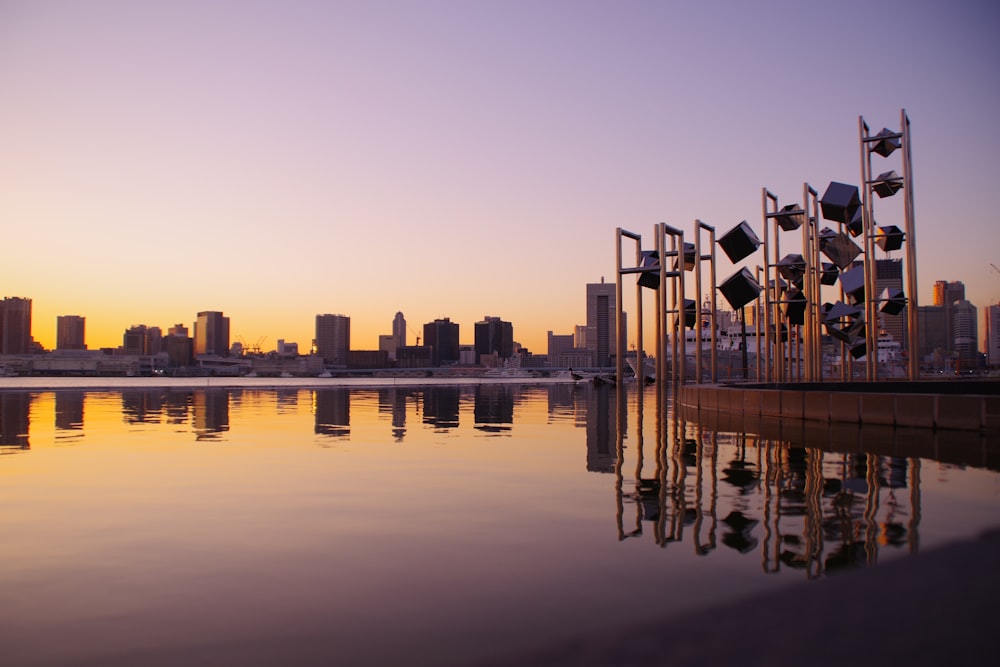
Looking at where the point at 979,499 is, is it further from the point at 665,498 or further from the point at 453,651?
the point at 453,651

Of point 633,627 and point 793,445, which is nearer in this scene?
point 633,627

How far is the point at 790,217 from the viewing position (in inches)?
1617

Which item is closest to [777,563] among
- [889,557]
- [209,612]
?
[889,557]

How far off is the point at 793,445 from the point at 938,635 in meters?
12.2

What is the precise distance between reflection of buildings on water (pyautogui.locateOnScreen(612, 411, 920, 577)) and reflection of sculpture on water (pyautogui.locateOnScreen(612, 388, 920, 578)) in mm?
11

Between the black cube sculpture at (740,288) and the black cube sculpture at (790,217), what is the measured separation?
5.27m

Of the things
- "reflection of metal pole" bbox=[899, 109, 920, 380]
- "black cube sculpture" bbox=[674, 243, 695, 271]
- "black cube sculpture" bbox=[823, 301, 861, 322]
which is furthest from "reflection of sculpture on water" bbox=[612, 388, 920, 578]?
"black cube sculpture" bbox=[674, 243, 695, 271]

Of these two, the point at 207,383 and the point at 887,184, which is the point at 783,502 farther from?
the point at 207,383

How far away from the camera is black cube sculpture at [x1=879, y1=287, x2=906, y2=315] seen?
1463 inches

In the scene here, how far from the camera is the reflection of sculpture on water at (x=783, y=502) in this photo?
6.65 meters

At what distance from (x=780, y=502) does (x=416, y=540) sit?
15.2 ft

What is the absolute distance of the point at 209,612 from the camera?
201 inches

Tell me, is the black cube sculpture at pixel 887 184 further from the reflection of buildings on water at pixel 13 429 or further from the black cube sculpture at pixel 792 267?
the reflection of buildings on water at pixel 13 429

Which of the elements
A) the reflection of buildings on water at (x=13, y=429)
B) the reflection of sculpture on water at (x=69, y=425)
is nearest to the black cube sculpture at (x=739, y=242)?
the reflection of sculpture on water at (x=69, y=425)
